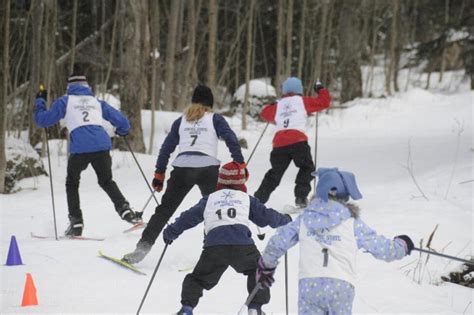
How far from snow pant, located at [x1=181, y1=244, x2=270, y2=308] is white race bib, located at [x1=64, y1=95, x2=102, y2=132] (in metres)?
3.38

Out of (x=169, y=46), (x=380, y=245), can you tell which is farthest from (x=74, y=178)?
(x=169, y=46)

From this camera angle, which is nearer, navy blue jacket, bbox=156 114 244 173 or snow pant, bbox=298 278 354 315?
snow pant, bbox=298 278 354 315

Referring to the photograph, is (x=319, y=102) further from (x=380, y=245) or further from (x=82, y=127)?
(x=380, y=245)

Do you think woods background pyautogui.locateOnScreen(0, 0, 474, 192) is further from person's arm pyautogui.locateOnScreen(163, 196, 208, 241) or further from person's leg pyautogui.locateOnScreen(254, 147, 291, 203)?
person's arm pyautogui.locateOnScreen(163, 196, 208, 241)

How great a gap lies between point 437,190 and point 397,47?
19735mm

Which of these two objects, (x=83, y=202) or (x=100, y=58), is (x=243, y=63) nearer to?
(x=100, y=58)

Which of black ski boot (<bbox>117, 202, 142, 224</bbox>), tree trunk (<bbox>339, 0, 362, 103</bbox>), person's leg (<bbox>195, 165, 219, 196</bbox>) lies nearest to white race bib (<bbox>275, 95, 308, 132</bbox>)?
black ski boot (<bbox>117, 202, 142, 224</bbox>)

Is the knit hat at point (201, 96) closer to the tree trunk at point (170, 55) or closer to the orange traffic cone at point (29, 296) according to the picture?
the orange traffic cone at point (29, 296)

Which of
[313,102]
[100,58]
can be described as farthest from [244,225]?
[100,58]

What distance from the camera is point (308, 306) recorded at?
4.12 metres

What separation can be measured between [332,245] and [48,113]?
15.4ft

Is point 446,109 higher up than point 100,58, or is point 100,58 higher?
point 100,58

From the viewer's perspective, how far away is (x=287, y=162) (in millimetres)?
9414

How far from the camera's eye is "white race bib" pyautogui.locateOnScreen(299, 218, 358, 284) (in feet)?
13.5
